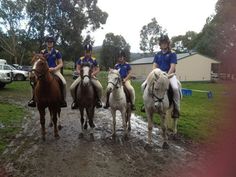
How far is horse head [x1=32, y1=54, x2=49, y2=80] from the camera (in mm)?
7729

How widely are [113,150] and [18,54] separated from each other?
2243 inches

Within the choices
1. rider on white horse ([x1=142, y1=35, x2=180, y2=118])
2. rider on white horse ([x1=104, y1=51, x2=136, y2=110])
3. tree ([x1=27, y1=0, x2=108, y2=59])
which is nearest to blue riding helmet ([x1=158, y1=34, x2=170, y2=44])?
rider on white horse ([x1=142, y1=35, x2=180, y2=118])

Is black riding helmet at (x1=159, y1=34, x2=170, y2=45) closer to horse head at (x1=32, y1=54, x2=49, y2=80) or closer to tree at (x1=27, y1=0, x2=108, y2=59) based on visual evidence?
horse head at (x1=32, y1=54, x2=49, y2=80)

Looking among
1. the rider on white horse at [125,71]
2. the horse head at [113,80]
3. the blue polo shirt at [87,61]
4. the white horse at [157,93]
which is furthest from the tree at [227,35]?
the rider on white horse at [125,71]

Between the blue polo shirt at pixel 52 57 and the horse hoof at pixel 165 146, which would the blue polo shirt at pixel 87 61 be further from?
the horse hoof at pixel 165 146

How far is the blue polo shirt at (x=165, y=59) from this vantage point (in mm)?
8177

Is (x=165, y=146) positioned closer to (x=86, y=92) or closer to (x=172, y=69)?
(x=172, y=69)

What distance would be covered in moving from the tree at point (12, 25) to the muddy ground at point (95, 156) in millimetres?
48462

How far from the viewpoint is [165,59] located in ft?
27.3

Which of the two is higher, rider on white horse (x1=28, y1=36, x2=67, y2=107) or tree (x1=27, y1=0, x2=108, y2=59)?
tree (x1=27, y1=0, x2=108, y2=59)

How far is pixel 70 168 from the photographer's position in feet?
19.2

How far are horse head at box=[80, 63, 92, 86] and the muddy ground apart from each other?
1.58m

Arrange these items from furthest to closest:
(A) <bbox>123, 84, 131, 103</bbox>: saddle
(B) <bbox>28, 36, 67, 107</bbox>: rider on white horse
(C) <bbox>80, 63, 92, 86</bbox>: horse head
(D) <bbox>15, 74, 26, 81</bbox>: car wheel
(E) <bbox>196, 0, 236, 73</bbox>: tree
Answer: (D) <bbox>15, 74, 26, 81</bbox>: car wheel < (A) <bbox>123, 84, 131, 103</bbox>: saddle < (B) <bbox>28, 36, 67, 107</bbox>: rider on white horse < (C) <bbox>80, 63, 92, 86</bbox>: horse head < (E) <bbox>196, 0, 236, 73</bbox>: tree

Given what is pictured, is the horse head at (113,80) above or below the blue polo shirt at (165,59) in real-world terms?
below
